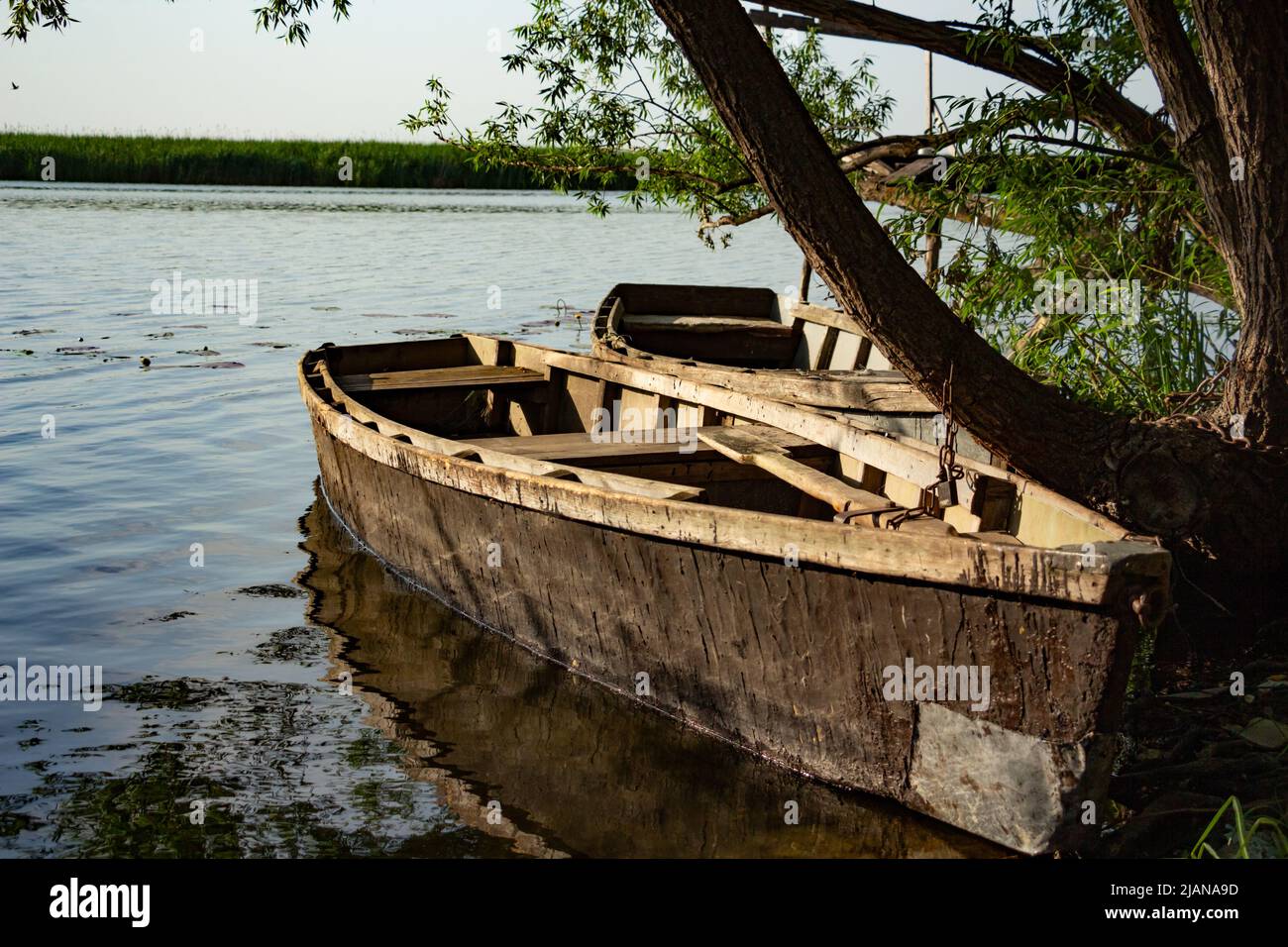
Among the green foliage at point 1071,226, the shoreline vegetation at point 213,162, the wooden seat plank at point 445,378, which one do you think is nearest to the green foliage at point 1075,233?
the green foliage at point 1071,226

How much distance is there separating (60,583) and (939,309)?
5.71 meters

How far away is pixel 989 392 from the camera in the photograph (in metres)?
5.35

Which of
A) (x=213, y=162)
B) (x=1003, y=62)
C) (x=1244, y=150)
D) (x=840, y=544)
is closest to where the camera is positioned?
(x=840, y=544)

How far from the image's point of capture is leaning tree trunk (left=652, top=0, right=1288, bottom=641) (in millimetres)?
4785

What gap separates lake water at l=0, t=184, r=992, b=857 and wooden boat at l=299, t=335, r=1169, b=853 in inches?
10.0

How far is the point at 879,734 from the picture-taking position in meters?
4.56

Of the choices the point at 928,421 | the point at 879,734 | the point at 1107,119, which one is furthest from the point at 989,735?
the point at 1107,119

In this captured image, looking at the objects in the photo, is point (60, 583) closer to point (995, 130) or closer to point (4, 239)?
point (995, 130)

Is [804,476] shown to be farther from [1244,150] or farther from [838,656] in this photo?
[1244,150]

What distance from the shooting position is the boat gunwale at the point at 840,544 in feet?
12.8

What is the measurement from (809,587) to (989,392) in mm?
1449

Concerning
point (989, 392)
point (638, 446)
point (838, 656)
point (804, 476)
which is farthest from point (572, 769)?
point (989, 392)

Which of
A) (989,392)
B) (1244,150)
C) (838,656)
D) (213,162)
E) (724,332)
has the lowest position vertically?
(838,656)

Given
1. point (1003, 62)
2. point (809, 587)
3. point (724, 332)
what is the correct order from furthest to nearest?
point (724, 332)
point (1003, 62)
point (809, 587)
